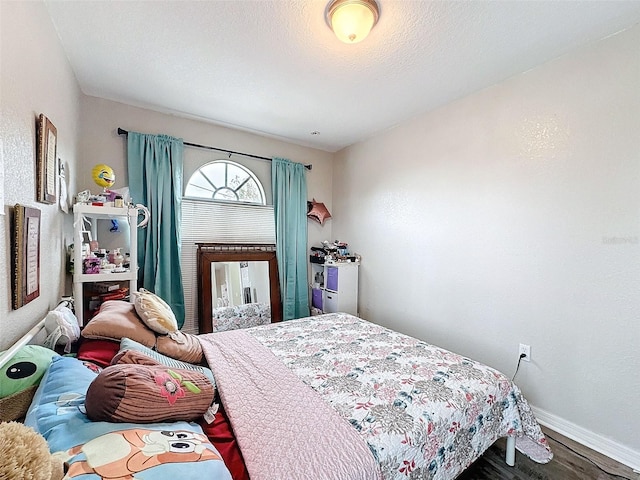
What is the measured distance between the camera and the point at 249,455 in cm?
98

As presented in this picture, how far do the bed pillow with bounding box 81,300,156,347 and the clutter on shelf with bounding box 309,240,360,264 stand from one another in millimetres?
2325

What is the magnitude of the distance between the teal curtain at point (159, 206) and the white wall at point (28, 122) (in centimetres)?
82

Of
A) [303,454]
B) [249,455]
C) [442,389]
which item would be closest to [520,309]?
[442,389]

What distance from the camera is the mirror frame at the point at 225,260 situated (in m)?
3.11

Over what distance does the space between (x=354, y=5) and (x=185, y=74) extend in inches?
58.1

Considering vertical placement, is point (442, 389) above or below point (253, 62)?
below

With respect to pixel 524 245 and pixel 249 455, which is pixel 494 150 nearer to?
pixel 524 245

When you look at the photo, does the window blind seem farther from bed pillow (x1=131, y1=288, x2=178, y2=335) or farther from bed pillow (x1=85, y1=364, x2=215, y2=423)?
bed pillow (x1=85, y1=364, x2=215, y2=423)

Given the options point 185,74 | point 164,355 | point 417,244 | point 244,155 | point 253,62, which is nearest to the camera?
point 164,355

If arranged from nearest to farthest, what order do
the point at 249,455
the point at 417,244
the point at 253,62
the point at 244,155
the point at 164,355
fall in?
the point at 249,455, the point at 164,355, the point at 253,62, the point at 417,244, the point at 244,155

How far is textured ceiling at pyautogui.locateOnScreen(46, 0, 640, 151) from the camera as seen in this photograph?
5.39 feet

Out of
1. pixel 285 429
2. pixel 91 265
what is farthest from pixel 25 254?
pixel 285 429

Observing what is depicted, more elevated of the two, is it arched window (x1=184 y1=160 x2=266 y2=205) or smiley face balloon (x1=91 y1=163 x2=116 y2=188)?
arched window (x1=184 y1=160 x2=266 y2=205)

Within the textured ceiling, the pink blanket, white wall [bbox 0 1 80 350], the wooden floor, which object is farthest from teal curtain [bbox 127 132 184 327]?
the wooden floor
